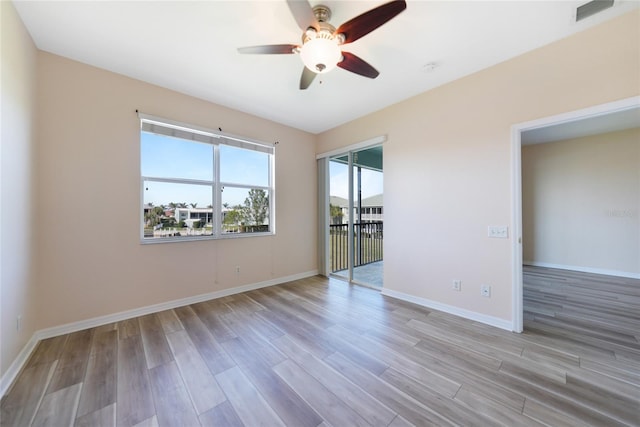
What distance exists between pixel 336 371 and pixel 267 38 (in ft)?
9.43

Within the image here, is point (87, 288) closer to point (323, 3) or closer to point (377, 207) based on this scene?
point (323, 3)

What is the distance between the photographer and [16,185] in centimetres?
182

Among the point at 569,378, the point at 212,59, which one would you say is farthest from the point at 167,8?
the point at 569,378

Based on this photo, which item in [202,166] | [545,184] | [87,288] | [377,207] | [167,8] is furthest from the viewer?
[545,184]

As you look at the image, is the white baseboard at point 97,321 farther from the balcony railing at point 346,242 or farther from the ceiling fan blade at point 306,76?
the ceiling fan blade at point 306,76

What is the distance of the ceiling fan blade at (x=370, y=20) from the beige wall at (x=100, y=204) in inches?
94.3

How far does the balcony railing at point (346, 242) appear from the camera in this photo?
4.65m

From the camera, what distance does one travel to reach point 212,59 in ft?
7.81

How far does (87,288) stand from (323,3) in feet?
11.4

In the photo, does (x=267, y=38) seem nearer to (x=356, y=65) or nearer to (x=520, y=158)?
(x=356, y=65)

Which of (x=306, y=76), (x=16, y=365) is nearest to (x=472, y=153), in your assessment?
(x=306, y=76)

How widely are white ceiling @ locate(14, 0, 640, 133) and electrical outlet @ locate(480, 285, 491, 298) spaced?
2.38 m

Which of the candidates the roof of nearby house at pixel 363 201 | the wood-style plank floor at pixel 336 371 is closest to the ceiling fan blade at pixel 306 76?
the roof of nearby house at pixel 363 201

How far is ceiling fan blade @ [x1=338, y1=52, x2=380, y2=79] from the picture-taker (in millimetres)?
1876
